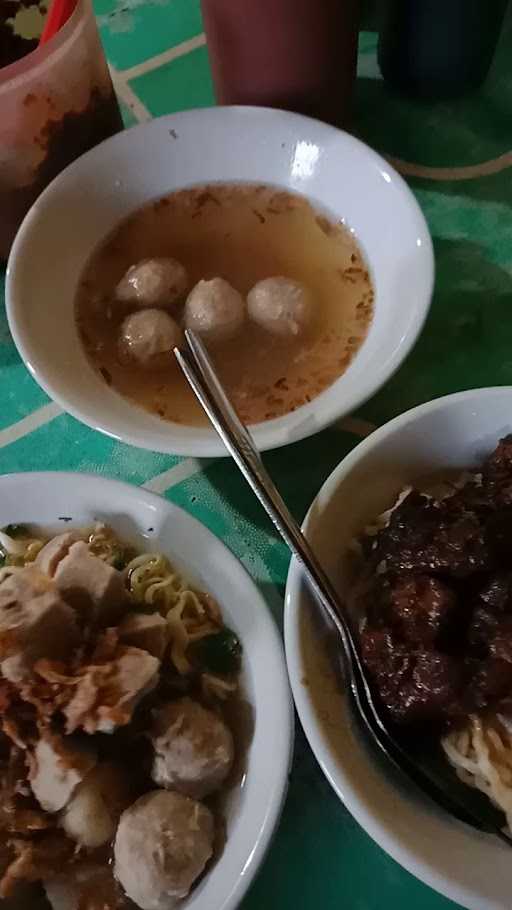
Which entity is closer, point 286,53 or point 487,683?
point 487,683

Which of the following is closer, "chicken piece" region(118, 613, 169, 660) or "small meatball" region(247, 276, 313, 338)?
"chicken piece" region(118, 613, 169, 660)

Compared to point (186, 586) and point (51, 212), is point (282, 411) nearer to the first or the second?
point (186, 586)

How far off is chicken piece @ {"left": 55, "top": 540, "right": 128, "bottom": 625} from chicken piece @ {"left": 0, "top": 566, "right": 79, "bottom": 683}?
0.02 meters

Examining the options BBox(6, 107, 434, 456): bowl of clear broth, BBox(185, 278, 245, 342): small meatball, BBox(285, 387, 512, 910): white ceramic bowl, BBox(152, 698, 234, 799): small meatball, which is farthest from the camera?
BBox(185, 278, 245, 342): small meatball

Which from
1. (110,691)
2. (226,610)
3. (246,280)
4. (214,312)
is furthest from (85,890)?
(246,280)

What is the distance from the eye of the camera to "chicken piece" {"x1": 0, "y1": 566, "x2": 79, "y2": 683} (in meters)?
0.79

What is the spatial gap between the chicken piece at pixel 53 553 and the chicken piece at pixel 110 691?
0.13 metres

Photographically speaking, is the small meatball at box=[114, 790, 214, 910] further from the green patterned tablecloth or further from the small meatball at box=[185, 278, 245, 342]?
the small meatball at box=[185, 278, 245, 342]

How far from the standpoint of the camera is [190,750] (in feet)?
2.58

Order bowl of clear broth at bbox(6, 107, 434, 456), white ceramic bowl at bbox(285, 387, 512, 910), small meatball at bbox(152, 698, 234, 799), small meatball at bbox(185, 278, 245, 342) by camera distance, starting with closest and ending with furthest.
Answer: white ceramic bowl at bbox(285, 387, 512, 910) < small meatball at bbox(152, 698, 234, 799) < bowl of clear broth at bbox(6, 107, 434, 456) < small meatball at bbox(185, 278, 245, 342)

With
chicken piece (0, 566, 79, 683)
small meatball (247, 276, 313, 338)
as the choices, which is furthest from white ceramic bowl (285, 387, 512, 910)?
small meatball (247, 276, 313, 338)

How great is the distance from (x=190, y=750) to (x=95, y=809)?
0.34 ft

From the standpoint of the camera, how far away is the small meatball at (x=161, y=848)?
737 millimetres

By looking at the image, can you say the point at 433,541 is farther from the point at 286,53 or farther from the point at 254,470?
the point at 286,53
